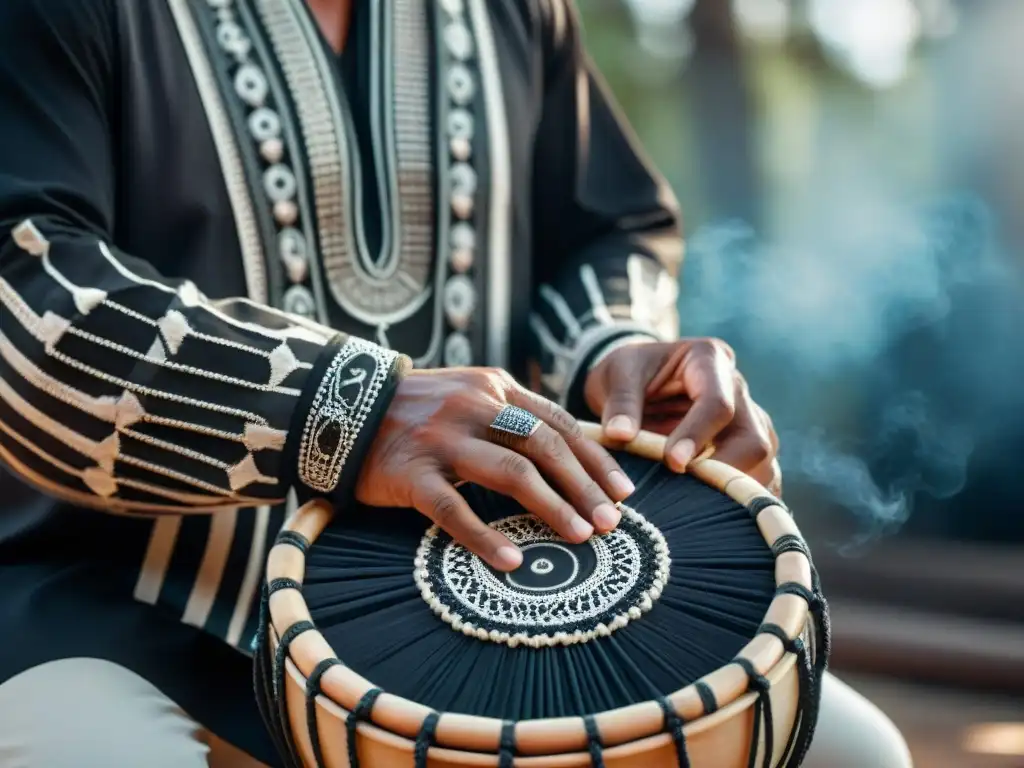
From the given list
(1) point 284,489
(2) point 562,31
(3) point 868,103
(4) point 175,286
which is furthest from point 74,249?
(3) point 868,103

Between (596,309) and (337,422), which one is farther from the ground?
(596,309)

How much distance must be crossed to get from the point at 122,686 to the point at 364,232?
19.6 inches

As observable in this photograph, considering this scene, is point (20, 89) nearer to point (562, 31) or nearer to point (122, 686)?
point (122, 686)

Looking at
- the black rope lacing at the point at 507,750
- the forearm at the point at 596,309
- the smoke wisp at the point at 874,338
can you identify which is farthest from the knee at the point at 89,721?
the smoke wisp at the point at 874,338

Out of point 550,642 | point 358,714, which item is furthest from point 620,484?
point 358,714

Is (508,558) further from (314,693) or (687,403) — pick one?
(687,403)

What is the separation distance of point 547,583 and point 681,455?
182 millimetres

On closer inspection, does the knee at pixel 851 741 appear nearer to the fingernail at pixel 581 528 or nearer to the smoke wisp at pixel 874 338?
the fingernail at pixel 581 528

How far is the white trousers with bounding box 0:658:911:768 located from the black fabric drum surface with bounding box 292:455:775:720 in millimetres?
221

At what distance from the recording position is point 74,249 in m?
0.90

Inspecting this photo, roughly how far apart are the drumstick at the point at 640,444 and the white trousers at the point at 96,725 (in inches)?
16.1

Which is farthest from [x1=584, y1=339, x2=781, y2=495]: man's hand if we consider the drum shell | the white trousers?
the white trousers

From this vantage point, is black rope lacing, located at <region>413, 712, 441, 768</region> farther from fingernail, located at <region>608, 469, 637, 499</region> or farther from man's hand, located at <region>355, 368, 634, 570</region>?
fingernail, located at <region>608, 469, 637, 499</region>

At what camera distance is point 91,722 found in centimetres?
84
